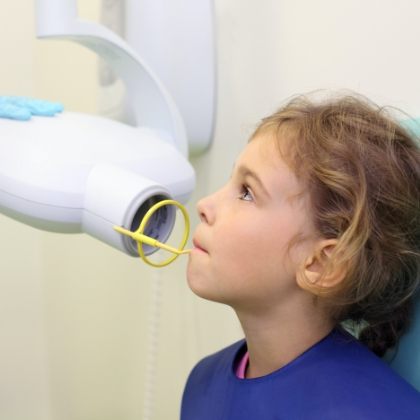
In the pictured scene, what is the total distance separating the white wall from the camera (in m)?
0.92

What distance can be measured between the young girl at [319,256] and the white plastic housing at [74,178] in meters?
0.09

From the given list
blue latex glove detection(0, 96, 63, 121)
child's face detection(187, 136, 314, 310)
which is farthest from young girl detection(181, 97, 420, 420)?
blue latex glove detection(0, 96, 63, 121)

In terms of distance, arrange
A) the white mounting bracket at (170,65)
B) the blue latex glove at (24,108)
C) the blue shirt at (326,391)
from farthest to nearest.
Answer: the white mounting bracket at (170,65) < the blue latex glove at (24,108) < the blue shirt at (326,391)

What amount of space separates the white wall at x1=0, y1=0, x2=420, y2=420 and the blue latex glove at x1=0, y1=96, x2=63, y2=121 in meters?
0.33

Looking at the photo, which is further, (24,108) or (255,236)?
(24,108)

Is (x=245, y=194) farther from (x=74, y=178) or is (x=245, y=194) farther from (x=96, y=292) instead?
(x=96, y=292)

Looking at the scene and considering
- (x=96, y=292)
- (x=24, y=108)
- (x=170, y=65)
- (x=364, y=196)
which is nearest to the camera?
(x=364, y=196)

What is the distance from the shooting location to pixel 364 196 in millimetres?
535

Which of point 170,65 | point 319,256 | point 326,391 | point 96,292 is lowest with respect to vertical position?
point 96,292

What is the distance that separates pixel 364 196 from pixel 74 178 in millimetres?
311

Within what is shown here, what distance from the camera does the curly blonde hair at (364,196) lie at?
1.78 ft

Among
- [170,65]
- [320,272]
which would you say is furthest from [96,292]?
[320,272]

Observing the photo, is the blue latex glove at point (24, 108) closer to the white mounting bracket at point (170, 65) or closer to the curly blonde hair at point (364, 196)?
the white mounting bracket at point (170, 65)

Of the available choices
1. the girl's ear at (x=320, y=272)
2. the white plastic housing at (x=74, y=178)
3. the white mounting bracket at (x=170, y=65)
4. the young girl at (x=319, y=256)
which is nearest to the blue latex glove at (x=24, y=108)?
the white plastic housing at (x=74, y=178)
